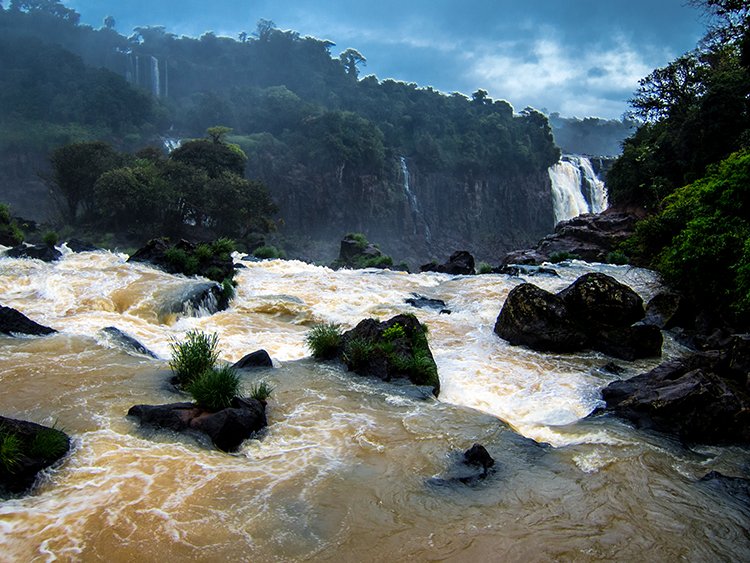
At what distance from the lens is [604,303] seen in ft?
45.1

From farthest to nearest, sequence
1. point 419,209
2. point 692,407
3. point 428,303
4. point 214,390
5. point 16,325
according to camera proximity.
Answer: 1. point 419,209
2. point 428,303
3. point 16,325
4. point 692,407
5. point 214,390

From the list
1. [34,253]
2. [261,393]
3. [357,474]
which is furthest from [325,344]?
[34,253]

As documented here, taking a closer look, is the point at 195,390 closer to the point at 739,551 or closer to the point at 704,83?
the point at 739,551

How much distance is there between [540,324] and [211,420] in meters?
9.67

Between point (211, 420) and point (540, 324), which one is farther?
point (540, 324)

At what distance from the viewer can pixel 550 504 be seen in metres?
5.98

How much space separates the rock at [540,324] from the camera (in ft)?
44.0

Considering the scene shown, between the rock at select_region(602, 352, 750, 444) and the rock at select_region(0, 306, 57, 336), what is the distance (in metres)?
12.7

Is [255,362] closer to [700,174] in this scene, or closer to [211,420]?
[211,420]

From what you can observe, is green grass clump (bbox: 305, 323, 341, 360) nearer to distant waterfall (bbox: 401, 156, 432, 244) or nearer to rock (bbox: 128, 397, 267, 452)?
rock (bbox: 128, 397, 267, 452)

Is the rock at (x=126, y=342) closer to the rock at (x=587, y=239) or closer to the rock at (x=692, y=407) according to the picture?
the rock at (x=692, y=407)

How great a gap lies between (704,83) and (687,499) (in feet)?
133

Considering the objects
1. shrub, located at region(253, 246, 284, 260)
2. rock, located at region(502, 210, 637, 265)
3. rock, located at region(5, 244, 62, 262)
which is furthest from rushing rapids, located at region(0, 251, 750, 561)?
rock, located at region(502, 210, 637, 265)

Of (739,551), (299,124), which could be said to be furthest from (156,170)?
(739,551)
